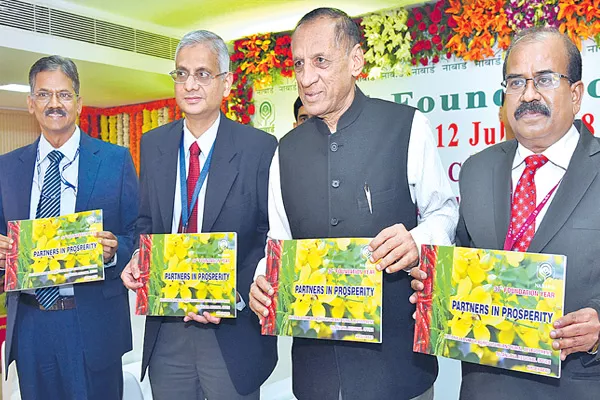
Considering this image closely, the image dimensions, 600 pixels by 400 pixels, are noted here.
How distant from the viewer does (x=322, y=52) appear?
1.74m

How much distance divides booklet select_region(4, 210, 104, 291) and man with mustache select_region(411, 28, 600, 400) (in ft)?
4.34

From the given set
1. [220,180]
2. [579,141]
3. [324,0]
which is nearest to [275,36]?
[324,0]

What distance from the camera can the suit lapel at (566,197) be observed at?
147 cm

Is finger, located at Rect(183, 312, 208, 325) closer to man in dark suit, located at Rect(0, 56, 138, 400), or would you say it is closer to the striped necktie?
man in dark suit, located at Rect(0, 56, 138, 400)

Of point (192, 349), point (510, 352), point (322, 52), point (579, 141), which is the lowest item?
point (192, 349)

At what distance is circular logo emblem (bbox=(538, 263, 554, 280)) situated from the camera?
1.34 meters

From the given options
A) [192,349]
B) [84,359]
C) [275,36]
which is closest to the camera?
[192,349]

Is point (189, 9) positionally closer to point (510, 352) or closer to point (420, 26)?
point (420, 26)

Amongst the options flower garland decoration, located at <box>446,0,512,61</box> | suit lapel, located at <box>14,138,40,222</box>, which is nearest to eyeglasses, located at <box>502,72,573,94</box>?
suit lapel, located at <box>14,138,40,222</box>

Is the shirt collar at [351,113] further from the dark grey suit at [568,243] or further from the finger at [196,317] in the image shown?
Result: the finger at [196,317]

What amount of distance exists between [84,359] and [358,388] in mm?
1220

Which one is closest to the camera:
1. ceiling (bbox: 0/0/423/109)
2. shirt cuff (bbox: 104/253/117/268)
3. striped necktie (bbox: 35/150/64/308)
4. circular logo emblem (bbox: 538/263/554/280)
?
circular logo emblem (bbox: 538/263/554/280)

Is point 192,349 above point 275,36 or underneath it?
underneath

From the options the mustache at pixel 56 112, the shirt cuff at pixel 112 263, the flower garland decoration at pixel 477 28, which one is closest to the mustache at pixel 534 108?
the shirt cuff at pixel 112 263
